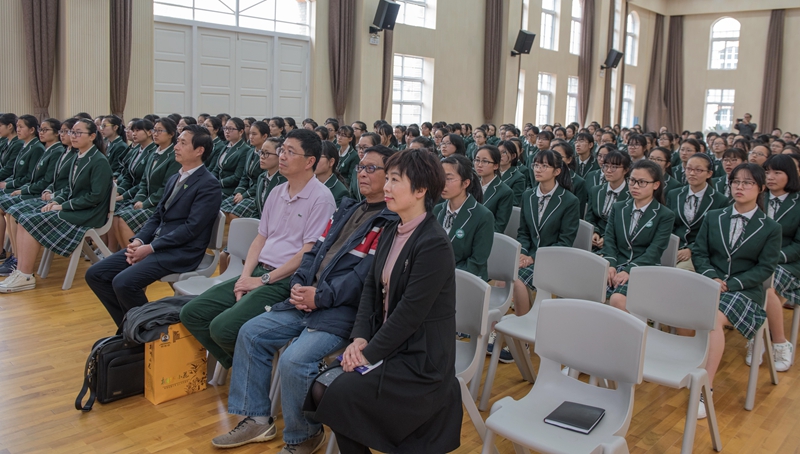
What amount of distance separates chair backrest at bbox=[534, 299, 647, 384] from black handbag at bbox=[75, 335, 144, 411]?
1873mm

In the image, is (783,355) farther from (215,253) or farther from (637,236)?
(215,253)

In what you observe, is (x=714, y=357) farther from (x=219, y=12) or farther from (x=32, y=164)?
(x=219, y=12)

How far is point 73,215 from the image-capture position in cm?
477

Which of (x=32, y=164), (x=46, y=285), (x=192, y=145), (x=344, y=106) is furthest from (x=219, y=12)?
(x=192, y=145)

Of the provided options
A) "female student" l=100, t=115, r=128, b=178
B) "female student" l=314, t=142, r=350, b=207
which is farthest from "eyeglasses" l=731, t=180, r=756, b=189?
"female student" l=100, t=115, r=128, b=178

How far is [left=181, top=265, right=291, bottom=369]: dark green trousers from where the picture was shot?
2.79 meters

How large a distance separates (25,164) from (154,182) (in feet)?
5.38

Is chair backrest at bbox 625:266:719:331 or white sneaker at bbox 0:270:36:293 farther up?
chair backrest at bbox 625:266:719:331

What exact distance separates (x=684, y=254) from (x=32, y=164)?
219 inches

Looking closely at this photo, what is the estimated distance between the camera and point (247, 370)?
2627 millimetres

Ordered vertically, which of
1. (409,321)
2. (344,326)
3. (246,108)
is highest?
(246,108)

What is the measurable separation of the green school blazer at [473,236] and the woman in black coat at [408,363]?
1078 mm

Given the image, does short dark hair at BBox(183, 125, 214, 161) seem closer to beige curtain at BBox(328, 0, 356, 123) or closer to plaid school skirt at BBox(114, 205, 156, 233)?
plaid school skirt at BBox(114, 205, 156, 233)

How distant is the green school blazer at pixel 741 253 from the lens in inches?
126
